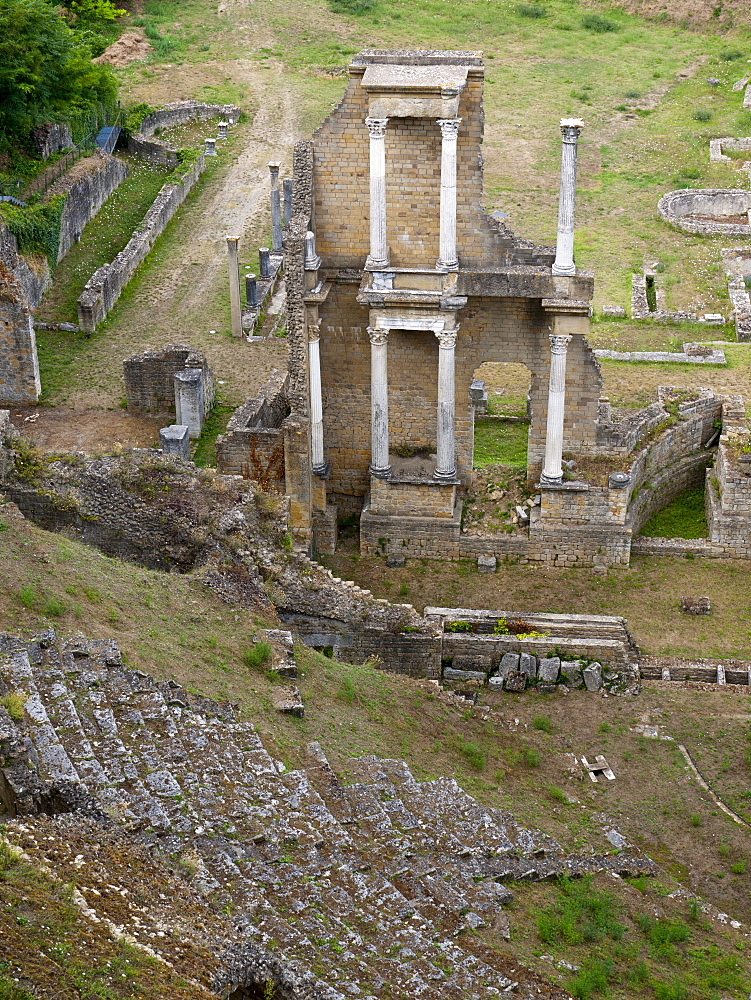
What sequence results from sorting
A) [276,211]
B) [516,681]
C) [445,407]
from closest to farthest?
1. [516,681]
2. [445,407]
3. [276,211]

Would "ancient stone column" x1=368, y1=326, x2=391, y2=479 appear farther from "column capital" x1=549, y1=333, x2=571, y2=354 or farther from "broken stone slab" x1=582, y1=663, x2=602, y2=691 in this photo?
"broken stone slab" x1=582, y1=663, x2=602, y2=691

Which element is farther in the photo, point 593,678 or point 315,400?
point 315,400

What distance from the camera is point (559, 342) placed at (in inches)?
953

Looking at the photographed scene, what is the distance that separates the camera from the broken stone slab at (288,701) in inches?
703

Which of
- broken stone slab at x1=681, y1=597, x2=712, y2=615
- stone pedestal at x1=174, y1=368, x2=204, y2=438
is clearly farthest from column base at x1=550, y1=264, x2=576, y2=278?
stone pedestal at x1=174, y1=368, x2=204, y2=438

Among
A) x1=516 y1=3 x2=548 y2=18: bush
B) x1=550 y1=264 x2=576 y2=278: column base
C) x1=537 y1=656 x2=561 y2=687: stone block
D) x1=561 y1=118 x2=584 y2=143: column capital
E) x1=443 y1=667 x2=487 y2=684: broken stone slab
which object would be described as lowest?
x1=443 y1=667 x2=487 y2=684: broken stone slab

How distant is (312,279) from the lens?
24.7 meters

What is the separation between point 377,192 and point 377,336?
2.50m

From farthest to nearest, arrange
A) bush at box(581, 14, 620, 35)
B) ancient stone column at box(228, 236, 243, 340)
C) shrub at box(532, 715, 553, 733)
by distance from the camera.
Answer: bush at box(581, 14, 620, 35), ancient stone column at box(228, 236, 243, 340), shrub at box(532, 715, 553, 733)

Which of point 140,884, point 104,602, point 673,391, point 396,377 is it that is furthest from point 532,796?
point 673,391

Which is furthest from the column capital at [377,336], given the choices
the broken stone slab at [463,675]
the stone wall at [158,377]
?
the stone wall at [158,377]

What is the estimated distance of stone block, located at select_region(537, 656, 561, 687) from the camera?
22.1m

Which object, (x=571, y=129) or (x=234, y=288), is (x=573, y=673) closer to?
(x=571, y=129)

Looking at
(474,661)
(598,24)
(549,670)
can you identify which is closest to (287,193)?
(474,661)
